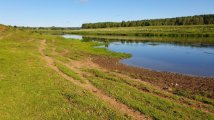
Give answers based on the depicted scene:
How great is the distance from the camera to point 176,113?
19703mm

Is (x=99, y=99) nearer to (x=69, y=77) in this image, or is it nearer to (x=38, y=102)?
(x=38, y=102)

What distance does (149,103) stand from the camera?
2205cm

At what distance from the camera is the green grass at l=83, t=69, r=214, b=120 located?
763 inches

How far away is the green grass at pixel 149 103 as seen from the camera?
19391mm

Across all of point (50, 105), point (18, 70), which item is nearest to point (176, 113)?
point (50, 105)

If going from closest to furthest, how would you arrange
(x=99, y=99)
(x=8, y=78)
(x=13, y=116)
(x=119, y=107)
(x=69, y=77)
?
(x=13, y=116), (x=119, y=107), (x=99, y=99), (x=8, y=78), (x=69, y=77)

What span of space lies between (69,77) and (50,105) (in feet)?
33.7

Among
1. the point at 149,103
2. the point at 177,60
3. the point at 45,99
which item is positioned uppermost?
the point at 45,99

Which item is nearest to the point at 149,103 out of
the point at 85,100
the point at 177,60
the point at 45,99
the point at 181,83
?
the point at 85,100

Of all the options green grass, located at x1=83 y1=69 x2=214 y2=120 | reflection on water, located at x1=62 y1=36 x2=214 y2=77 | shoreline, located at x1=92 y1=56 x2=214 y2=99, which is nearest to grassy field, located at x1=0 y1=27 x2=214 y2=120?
green grass, located at x1=83 y1=69 x2=214 y2=120

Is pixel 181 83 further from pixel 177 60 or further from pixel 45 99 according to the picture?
pixel 177 60

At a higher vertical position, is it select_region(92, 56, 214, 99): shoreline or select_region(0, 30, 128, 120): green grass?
select_region(0, 30, 128, 120): green grass

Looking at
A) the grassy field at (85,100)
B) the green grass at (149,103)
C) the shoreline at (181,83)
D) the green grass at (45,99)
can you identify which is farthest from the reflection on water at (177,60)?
the green grass at (45,99)

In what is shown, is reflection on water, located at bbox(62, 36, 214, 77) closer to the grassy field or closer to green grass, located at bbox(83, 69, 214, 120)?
the grassy field
